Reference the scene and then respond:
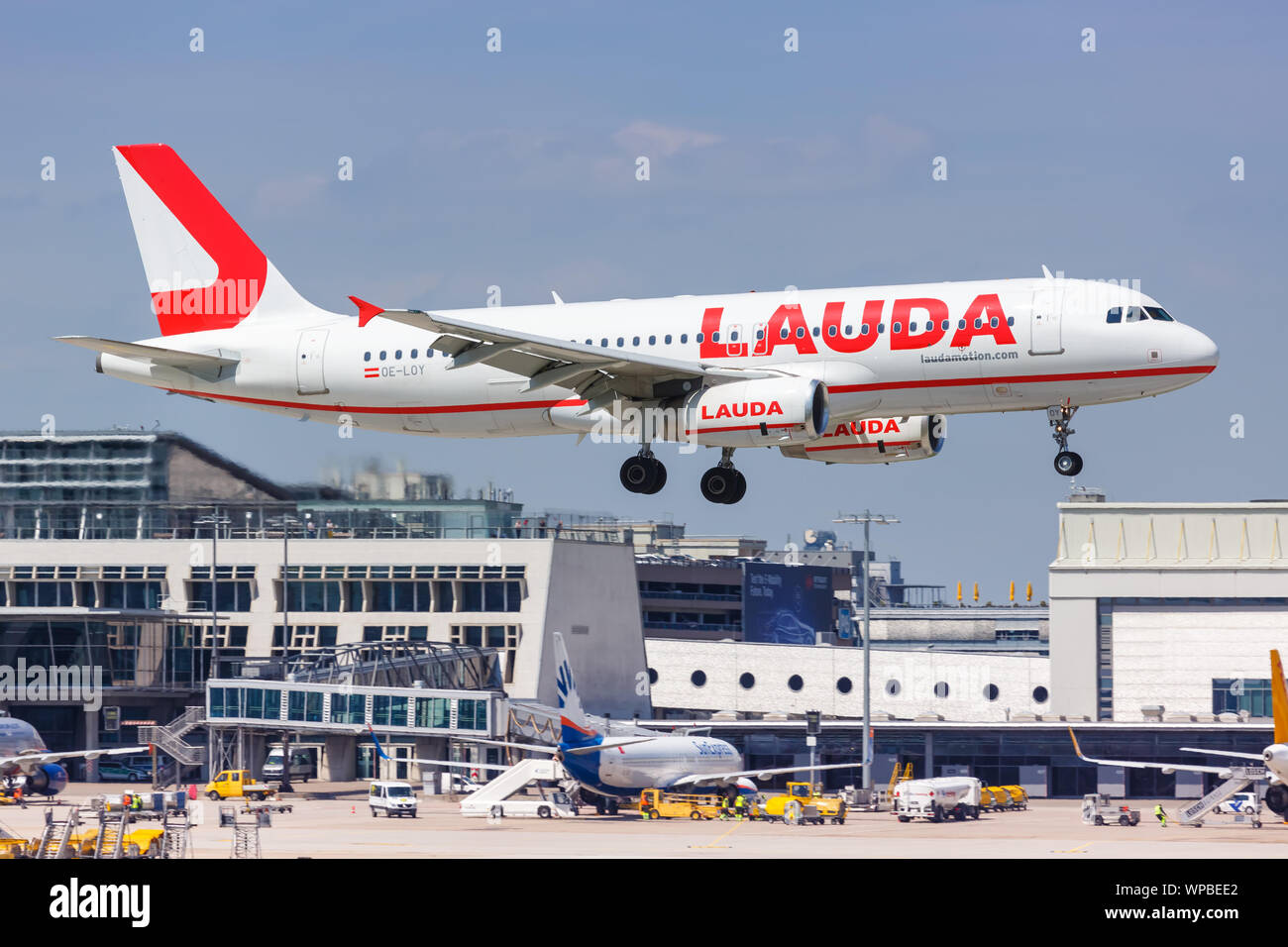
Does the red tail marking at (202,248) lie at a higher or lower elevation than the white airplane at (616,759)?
higher

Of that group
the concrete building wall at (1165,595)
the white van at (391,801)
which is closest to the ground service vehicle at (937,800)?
the white van at (391,801)

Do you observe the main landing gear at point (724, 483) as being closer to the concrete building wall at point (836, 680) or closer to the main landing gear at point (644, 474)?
the main landing gear at point (644, 474)

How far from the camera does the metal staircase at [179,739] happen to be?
292 ft

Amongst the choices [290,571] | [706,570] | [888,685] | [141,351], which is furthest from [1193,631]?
[141,351]

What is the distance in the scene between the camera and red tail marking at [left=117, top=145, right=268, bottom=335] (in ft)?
182

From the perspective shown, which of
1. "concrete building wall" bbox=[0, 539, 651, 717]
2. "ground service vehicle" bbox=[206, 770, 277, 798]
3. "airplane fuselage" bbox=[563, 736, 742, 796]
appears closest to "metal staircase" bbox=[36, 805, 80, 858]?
"ground service vehicle" bbox=[206, 770, 277, 798]

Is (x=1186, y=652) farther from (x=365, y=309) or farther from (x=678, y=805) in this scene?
(x=365, y=309)

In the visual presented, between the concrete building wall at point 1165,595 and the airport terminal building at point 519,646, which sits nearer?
the airport terminal building at point 519,646

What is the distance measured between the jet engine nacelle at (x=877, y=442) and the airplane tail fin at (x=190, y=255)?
15598 mm

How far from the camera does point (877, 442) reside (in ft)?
169

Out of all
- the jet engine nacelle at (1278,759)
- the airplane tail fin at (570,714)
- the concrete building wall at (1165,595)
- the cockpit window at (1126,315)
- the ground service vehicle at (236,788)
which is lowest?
the ground service vehicle at (236,788)

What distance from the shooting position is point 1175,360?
45.2 m

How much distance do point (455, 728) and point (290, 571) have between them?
25.2 m
